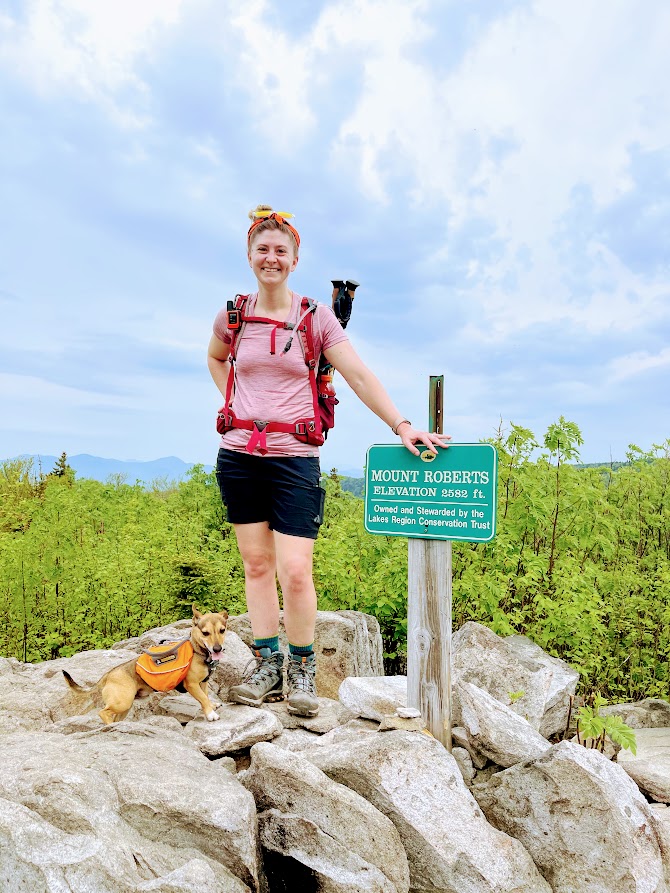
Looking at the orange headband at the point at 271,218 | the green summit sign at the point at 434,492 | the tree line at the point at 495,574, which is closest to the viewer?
the green summit sign at the point at 434,492

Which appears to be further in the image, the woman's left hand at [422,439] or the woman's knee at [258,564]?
the woman's knee at [258,564]

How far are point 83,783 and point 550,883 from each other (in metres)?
2.28

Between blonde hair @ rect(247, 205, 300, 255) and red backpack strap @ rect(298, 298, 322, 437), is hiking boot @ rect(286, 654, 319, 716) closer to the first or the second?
red backpack strap @ rect(298, 298, 322, 437)

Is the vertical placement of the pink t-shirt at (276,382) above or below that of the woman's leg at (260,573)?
above

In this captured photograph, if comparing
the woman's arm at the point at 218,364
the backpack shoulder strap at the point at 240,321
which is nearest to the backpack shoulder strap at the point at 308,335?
the backpack shoulder strap at the point at 240,321

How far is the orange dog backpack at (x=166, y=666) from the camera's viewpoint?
418cm

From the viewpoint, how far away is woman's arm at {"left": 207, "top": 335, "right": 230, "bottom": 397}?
15.6ft

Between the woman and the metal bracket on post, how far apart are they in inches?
26.0

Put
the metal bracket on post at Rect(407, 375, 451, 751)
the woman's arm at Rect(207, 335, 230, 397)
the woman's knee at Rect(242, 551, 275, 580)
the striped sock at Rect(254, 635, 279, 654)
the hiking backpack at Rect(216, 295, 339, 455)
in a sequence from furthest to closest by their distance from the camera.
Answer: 1. the woman's arm at Rect(207, 335, 230, 397)
2. the striped sock at Rect(254, 635, 279, 654)
3. the woman's knee at Rect(242, 551, 275, 580)
4. the hiking backpack at Rect(216, 295, 339, 455)
5. the metal bracket on post at Rect(407, 375, 451, 751)

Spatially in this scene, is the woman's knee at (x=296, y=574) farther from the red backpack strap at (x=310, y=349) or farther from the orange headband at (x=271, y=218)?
the orange headband at (x=271, y=218)

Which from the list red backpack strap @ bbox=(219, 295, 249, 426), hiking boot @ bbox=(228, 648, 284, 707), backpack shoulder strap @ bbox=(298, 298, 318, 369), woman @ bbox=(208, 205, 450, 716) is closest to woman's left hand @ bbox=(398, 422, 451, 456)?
woman @ bbox=(208, 205, 450, 716)

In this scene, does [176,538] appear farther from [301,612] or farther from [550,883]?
[550,883]

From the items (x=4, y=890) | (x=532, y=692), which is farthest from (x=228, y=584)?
(x=4, y=890)

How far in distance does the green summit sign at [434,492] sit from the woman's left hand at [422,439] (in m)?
0.04
